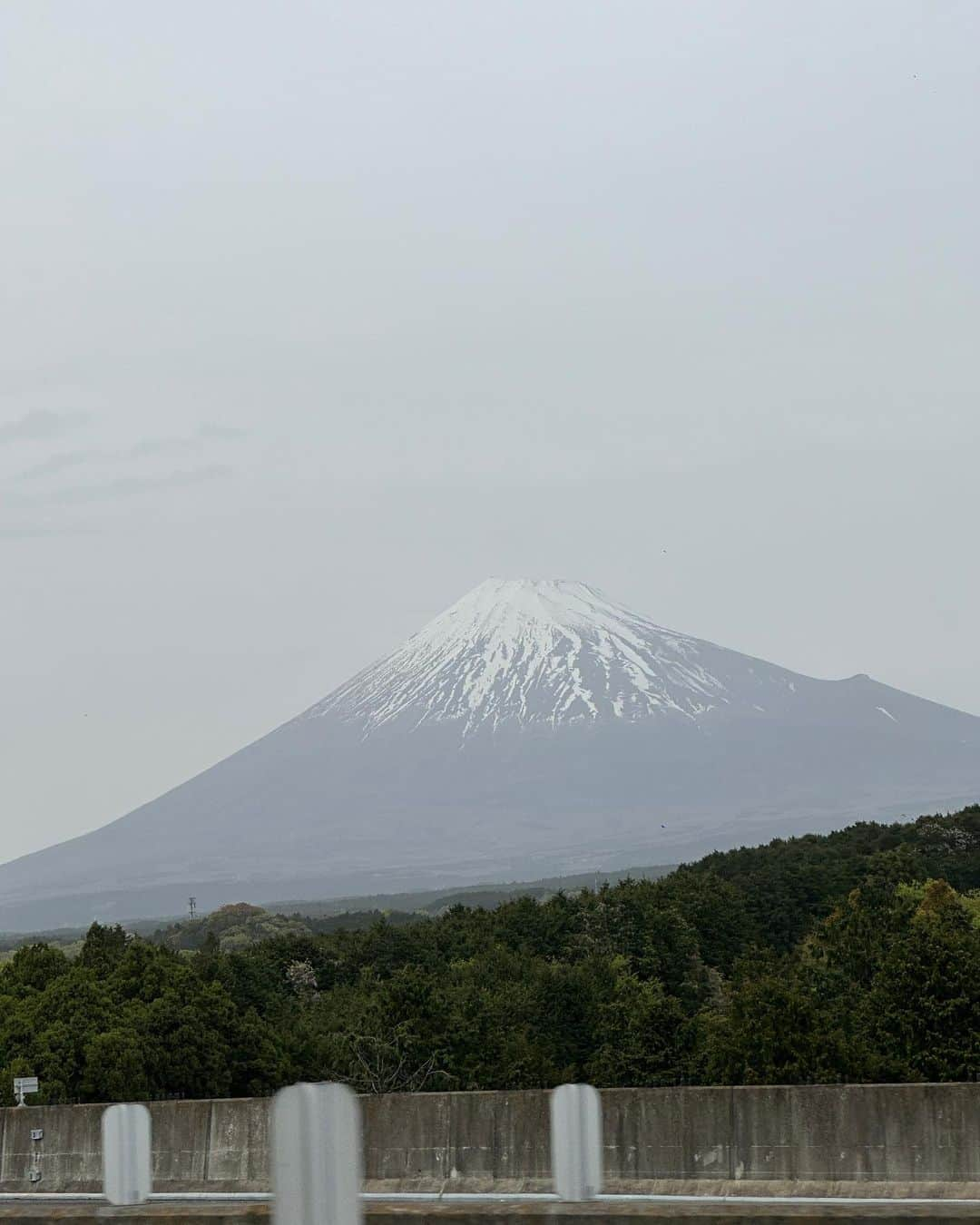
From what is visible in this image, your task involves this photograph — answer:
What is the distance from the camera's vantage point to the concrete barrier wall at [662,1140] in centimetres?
1911

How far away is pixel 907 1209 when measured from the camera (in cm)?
1064

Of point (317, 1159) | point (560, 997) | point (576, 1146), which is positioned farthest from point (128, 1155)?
point (560, 997)

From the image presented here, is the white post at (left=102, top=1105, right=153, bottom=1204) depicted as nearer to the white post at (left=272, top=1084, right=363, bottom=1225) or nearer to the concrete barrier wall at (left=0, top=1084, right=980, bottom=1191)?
the white post at (left=272, top=1084, right=363, bottom=1225)

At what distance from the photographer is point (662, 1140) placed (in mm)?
20328

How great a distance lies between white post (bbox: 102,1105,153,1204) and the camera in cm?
923

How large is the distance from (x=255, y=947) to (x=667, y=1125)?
283 feet

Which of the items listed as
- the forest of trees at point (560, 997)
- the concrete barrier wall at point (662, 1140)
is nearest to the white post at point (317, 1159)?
the concrete barrier wall at point (662, 1140)

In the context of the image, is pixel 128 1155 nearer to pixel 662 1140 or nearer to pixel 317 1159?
pixel 317 1159

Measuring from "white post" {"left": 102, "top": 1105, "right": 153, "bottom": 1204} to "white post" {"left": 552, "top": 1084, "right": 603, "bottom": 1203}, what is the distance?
2.07 m

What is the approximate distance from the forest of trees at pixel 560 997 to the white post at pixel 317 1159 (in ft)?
181

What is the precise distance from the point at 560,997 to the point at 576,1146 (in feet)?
260

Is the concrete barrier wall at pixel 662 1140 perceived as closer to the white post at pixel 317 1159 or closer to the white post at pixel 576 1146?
the white post at pixel 576 1146

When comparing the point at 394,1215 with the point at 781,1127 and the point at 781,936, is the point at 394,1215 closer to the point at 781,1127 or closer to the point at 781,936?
the point at 781,1127

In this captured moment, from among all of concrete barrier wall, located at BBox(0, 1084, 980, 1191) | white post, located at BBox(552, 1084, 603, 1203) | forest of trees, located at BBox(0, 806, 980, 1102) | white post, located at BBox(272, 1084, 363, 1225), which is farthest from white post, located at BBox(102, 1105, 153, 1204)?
forest of trees, located at BBox(0, 806, 980, 1102)
